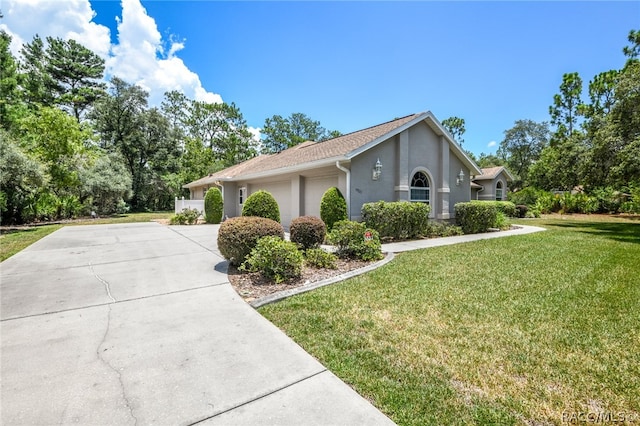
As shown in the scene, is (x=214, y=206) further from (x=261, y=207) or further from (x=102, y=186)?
(x=102, y=186)

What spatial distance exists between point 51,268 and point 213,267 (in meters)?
3.73

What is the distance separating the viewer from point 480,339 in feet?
11.1

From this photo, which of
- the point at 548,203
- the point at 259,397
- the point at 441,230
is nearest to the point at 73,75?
the point at 441,230

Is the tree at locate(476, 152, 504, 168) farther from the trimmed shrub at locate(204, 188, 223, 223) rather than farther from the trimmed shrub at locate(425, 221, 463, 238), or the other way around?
the trimmed shrub at locate(204, 188, 223, 223)

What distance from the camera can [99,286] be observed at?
537 cm

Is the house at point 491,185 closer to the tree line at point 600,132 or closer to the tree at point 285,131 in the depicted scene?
the tree line at point 600,132

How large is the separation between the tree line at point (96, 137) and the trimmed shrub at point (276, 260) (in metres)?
14.1

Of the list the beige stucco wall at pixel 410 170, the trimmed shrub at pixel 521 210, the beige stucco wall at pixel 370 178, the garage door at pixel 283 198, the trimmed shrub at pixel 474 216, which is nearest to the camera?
the beige stucco wall at pixel 370 178

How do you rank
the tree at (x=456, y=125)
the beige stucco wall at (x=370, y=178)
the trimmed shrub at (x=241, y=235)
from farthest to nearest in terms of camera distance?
the tree at (x=456, y=125) → the beige stucco wall at (x=370, y=178) → the trimmed shrub at (x=241, y=235)

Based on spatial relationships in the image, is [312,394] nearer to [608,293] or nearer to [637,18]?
[608,293]

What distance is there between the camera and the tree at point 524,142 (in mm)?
45875

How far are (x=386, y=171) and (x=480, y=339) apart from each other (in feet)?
29.1

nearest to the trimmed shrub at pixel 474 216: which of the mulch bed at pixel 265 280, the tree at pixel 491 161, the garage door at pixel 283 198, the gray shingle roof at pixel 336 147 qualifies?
the gray shingle roof at pixel 336 147

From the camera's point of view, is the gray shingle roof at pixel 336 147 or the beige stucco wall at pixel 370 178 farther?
the gray shingle roof at pixel 336 147
